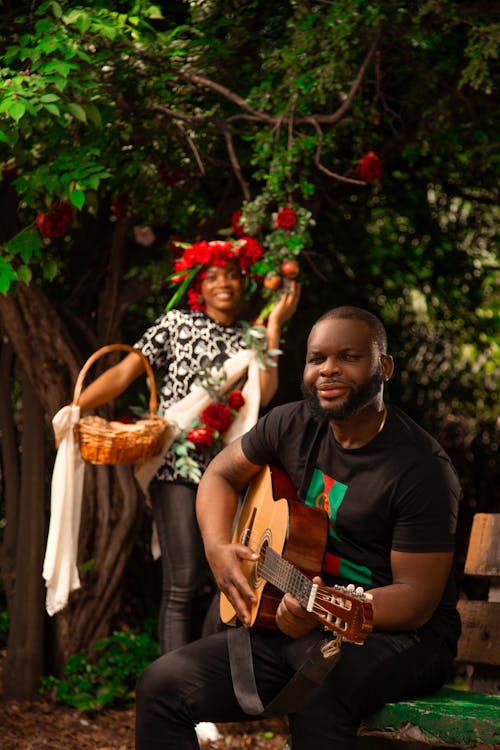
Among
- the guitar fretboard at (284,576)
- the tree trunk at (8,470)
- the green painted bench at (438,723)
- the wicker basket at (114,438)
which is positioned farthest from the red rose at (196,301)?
the green painted bench at (438,723)

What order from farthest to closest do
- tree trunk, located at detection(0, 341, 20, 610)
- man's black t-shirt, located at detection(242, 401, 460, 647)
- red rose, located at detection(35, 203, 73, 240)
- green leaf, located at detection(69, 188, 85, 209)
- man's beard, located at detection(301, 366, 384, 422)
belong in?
1. tree trunk, located at detection(0, 341, 20, 610)
2. red rose, located at detection(35, 203, 73, 240)
3. green leaf, located at detection(69, 188, 85, 209)
4. man's beard, located at detection(301, 366, 384, 422)
5. man's black t-shirt, located at detection(242, 401, 460, 647)

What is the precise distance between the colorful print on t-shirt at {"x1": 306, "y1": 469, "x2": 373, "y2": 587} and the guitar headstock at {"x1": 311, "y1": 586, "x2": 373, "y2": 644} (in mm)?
330

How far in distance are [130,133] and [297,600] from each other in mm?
3103

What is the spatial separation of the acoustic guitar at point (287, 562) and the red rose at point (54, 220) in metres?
2.05

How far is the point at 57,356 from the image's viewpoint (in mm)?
5516

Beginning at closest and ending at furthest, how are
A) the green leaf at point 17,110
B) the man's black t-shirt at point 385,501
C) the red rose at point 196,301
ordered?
1. the man's black t-shirt at point 385,501
2. the green leaf at point 17,110
3. the red rose at point 196,301

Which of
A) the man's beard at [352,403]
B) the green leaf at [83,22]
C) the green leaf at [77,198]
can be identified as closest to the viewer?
the man's beard at [352,403]

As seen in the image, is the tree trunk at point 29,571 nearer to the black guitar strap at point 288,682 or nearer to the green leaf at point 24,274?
the green leaf at point 24,274

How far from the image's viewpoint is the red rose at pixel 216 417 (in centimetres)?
466

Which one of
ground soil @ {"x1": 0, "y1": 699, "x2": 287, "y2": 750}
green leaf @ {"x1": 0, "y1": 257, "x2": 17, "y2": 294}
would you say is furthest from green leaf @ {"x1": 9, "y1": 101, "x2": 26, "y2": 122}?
ground soil @ {"x1": 0, "y1": 699, "x2": 287, "y2": 750}

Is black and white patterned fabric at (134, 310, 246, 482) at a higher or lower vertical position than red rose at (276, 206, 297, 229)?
lower

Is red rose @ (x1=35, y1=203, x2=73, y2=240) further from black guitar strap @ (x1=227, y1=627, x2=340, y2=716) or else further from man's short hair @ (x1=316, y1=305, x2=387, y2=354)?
black guitar strap @ (x1=227, y1=627, x2=340, y2=716)

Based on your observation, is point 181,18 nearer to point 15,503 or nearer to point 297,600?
point 15,503

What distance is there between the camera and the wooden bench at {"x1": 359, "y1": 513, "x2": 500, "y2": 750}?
2494 mm
